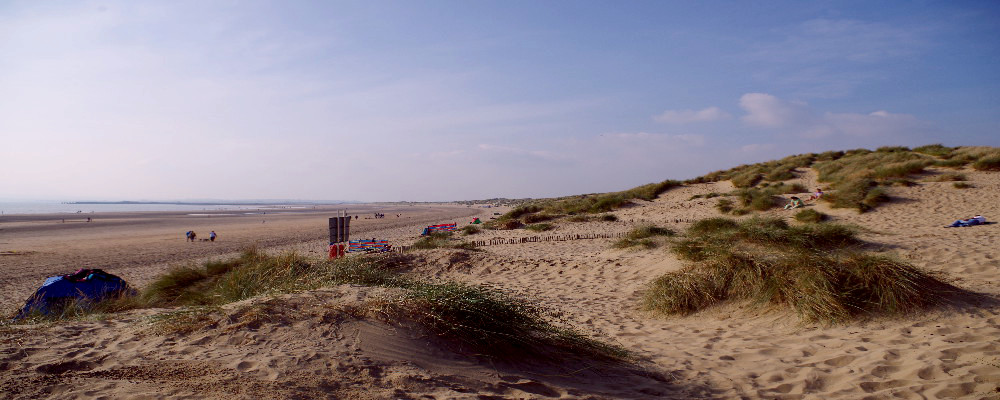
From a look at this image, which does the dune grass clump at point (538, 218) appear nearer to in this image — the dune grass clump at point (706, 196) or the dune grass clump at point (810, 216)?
the dune grass clump at point (706, 196)

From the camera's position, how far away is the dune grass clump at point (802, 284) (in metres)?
5.86

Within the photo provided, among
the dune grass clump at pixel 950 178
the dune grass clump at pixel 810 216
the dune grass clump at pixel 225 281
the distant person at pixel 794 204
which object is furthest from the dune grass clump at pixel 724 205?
the dune grass clump at pixel 225 281

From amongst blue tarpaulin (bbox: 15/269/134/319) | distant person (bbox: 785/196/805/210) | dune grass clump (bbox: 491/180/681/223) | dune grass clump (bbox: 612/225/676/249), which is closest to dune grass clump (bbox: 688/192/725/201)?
dune grass clump (bbox: 491/180/681/223)

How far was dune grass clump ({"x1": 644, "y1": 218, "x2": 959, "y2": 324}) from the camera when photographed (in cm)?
586

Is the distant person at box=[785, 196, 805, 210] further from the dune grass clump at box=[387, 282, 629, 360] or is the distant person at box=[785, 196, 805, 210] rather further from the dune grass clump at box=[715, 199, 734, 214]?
the dune grass clump at box=[387, 282, 629, 360]

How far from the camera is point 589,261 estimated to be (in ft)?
37.9

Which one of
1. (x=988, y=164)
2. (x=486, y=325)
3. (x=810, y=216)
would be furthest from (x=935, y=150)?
(x=486, y=325)

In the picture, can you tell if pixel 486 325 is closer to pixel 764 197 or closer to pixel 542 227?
pixel 542 227

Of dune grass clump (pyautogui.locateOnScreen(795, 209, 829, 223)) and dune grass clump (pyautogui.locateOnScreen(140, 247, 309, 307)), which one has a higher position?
dune grass clump (pyautogui.locateOnScreen(795, 209, 829, 223))

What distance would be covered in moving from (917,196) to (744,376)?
18.4 m

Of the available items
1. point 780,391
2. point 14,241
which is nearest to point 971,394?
point 780,391

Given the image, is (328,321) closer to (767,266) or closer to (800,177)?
(767,266)

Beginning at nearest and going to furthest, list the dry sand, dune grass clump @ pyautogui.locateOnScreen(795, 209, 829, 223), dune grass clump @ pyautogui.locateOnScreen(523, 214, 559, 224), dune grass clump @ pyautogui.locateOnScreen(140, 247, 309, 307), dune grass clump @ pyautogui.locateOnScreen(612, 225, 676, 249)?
the dry sand < dune grass clump @ pyautogui.locateOnScreen(140, 247, 309, 307) < dune grass clump @ pyautogui.locateOnScreen(612, 225, 676, 249) < dune grass clump @ pyautogui.locateOnScreen(795, 209, 829, 223) < dune grass clump @ pyautogui.locateOnScreen(523, 214, 559, 224)

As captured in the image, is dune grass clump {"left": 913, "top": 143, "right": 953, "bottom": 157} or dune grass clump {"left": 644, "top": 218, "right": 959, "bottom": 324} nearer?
dune grass clump {"left": 644, "top": 218, "right": 959, "bottom": 324}
